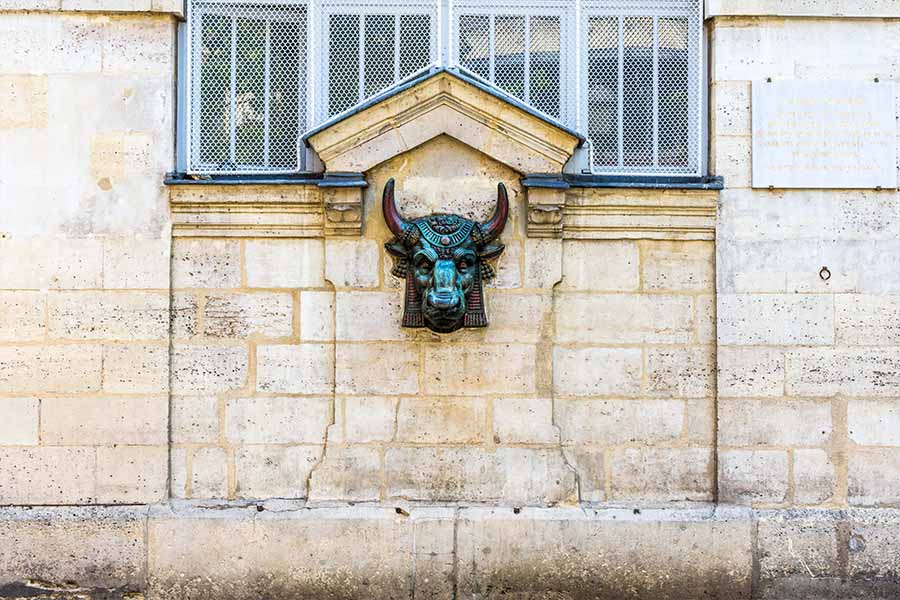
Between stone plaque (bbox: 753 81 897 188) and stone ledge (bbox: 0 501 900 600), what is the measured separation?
7.11 feet

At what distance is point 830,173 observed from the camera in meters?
6.43

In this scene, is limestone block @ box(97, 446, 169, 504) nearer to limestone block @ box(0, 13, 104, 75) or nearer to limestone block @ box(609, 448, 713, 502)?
limestone block @ box(0, 13, 104, 75)

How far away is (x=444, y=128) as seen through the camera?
20.9ft

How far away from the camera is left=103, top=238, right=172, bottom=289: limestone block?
6.38 m

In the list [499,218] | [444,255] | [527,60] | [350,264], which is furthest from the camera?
[527,60]

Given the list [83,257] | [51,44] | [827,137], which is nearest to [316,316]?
[83,257]

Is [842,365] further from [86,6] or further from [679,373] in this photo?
[86,6]

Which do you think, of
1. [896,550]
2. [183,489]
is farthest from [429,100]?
[896,550]

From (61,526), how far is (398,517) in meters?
2.09

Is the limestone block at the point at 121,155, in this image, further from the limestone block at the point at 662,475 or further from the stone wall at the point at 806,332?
the stone wall at the point at 806,332

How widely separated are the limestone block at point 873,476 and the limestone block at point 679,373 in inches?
40.2

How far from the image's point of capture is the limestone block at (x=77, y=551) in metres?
6.26

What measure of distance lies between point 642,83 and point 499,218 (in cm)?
138

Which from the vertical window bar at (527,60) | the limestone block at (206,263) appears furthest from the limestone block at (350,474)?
the vertical window bar at (527,60)
